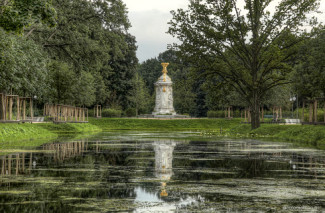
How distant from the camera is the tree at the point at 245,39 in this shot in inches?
1483

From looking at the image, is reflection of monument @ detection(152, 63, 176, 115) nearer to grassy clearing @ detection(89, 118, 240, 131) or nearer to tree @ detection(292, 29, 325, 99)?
grassy clearing @ detection(89, 118, 240, 131)

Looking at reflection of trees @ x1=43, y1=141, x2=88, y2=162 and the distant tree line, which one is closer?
reflection of trees @ x1=43, y1=141, x2=88, y2=162

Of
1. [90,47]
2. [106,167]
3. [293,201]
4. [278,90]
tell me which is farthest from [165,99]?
[293,201]

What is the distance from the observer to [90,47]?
39.4 m

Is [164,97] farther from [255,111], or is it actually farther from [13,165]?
[13,165]

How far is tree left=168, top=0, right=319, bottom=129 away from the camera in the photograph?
1483 inches

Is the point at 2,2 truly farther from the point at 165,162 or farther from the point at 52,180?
the point at 52,180

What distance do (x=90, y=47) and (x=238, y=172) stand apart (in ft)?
97.5

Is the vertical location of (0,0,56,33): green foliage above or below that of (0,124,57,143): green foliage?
above

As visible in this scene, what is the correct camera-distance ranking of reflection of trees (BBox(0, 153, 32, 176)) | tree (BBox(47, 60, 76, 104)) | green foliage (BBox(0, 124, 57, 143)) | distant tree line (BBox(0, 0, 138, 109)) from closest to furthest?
1. reflection of trees (BBox(0, 153, 32, 176))
2. green foliage (BBox(0, 124, 57, 143))
3. distant tree line (BBox(0, 0, 138, 109))
4. tree (BBox(47, 60, 76, 104))

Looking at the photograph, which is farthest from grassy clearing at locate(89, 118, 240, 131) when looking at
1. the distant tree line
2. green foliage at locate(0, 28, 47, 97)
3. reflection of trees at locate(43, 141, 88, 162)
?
reflection of trees at locate(43, 141, 88, 162)

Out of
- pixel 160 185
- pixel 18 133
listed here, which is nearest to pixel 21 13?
pixel 160 185

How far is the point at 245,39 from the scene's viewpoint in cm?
3972

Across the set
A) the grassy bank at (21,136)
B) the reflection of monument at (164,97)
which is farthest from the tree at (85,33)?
the reflection of monument at (164,97)
